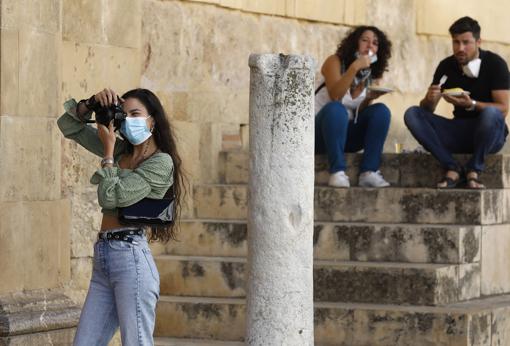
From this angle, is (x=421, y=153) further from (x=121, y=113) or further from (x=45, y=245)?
(x=121, y=113)

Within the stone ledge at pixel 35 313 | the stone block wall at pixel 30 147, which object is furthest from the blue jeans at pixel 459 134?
the stone ledge at pixel 35 313

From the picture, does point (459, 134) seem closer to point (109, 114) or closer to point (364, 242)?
point (364, 242)

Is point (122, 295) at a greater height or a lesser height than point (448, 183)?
lesser

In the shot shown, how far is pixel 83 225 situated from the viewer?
9945mm

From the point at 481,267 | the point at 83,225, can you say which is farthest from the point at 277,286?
the point at 481,267

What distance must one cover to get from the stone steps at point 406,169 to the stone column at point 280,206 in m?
3.26

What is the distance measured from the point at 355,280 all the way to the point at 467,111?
6.35ft

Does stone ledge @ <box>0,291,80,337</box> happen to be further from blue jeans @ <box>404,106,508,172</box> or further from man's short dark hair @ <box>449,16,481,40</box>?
man's short dark hair @ <box>449,16,481,40</box>

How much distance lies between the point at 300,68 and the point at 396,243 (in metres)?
2.69

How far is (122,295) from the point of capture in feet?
22.7

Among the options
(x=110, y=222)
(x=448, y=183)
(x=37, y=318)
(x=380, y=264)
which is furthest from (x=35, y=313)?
(x=448, y=183)

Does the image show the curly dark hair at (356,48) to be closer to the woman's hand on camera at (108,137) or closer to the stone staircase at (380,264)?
the stone staircase at (380,264)

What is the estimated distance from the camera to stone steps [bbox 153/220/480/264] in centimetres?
1054

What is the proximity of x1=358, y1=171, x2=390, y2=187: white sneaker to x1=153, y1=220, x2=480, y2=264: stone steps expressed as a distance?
54cm
